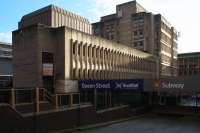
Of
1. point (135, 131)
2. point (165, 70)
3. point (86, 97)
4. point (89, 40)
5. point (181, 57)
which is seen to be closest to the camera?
point (135, 131)

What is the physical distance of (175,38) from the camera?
105 meters

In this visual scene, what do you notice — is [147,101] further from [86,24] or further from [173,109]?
[86,24]

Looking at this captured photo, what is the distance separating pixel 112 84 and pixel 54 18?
43452mm

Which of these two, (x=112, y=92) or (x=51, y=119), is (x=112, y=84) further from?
(x=51, y=119)

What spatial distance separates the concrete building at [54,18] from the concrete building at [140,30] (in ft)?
28.8

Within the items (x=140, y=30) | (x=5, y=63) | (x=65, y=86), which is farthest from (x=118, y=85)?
(x=140, y=30)

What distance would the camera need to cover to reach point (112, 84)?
3738cm

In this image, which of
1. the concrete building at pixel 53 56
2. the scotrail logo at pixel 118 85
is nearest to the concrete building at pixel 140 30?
the concrete building at pixel 53 56

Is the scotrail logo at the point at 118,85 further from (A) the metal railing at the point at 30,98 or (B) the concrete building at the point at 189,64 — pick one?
(B) the concrete building at the point at 189,64

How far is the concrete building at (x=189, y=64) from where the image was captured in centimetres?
11300

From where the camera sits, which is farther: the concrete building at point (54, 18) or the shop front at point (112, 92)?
the concrete building at point (54, 18)

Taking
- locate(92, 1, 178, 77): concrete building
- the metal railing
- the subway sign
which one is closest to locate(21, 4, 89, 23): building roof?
locate(92, 1, 178, 77): concrete building

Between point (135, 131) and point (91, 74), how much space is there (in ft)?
73.6

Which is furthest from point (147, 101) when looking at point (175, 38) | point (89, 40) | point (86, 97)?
point (175, 38)
